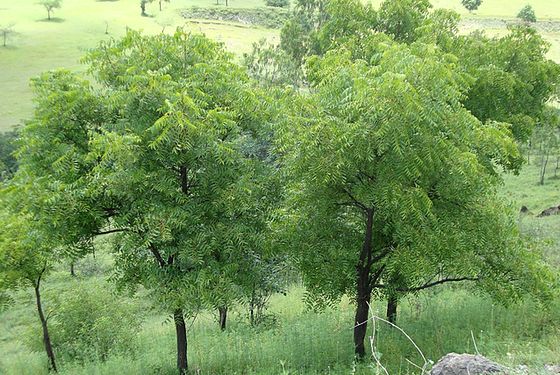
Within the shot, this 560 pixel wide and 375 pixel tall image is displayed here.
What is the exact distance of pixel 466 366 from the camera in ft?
20.9

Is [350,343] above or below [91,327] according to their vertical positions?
above

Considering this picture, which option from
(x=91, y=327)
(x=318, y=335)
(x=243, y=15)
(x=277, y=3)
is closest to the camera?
(x=318, y=335)

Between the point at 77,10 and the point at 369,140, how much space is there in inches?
4918

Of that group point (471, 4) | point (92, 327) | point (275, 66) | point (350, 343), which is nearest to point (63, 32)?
point (275, 66)

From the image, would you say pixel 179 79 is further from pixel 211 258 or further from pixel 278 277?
pixel 278 277

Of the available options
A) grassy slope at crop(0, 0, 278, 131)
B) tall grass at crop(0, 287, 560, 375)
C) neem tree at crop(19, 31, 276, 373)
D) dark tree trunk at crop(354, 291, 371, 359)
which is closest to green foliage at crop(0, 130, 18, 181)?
grassy slope at crop(0, 0, 278, 131)

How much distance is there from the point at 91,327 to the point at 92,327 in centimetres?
29

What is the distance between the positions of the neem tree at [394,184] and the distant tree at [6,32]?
99001 mm

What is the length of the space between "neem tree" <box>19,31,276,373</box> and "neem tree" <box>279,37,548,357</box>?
1.37 metres

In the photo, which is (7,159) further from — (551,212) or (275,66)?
(551,212)

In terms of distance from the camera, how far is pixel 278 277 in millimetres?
12664

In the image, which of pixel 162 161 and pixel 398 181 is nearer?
pixel 398 181

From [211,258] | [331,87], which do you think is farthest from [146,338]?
[331,87]

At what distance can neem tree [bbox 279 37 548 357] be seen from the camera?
8.39 meters
